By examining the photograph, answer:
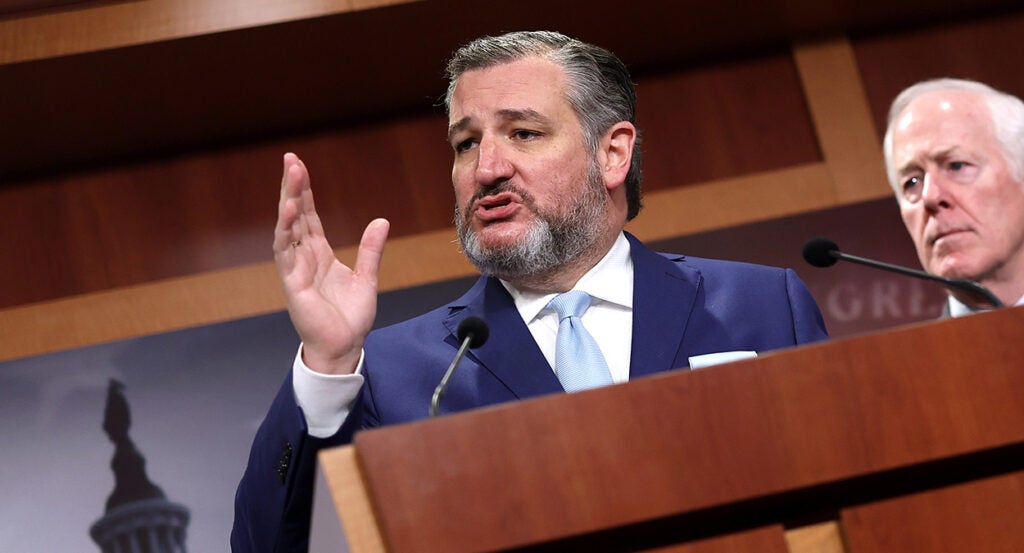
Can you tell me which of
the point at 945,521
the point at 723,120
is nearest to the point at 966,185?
the point at 723,120

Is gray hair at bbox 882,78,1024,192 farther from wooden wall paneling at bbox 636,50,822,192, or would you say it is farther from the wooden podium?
the wooden podium

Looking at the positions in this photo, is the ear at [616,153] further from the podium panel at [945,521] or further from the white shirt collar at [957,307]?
the podium panel at [945,521]

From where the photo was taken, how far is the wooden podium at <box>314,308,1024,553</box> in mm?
1147

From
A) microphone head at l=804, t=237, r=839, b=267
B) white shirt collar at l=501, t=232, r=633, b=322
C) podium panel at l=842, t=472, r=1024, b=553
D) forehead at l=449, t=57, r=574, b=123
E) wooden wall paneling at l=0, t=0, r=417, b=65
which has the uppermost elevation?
wooden wall paneling at l=0, t=0, r=417, b=65

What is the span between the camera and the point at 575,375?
1909mm

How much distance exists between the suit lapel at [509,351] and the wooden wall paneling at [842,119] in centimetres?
154

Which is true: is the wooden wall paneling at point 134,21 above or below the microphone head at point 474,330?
above

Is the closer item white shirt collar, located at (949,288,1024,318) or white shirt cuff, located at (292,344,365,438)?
white shirt cuff, located at (292,344,365,438)

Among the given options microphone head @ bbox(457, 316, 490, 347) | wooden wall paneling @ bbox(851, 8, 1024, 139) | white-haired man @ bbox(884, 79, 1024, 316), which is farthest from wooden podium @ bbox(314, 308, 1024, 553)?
wooden wall paneling @ bbox(851, 8, 1024, 139)

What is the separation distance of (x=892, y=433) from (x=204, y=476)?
207 cm

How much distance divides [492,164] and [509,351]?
34 centimetres

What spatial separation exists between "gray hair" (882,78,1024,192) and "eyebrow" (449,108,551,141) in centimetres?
114

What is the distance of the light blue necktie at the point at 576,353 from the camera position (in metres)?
1.90

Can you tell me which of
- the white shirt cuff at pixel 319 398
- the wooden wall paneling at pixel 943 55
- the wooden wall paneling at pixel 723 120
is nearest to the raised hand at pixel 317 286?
the white shirt cuff at pixel 319 398
